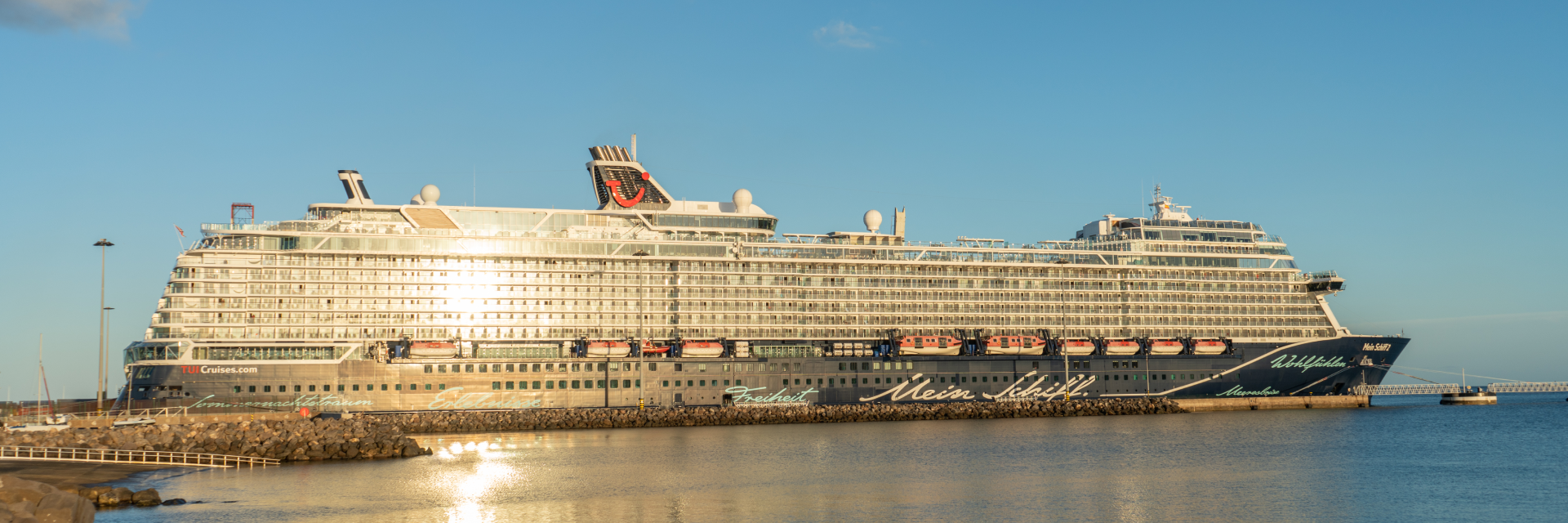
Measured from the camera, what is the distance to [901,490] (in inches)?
1442

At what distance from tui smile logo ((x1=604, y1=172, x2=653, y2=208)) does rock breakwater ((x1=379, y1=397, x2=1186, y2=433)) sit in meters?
13.9

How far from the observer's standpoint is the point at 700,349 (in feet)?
231

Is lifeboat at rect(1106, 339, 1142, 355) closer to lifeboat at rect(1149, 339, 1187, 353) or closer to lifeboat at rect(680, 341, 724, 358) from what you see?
lifeboat at rect(1149, 339, 1187, 353)

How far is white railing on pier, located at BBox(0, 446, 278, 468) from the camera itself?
4181 cm

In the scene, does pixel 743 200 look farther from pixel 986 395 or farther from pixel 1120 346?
pixel 1120 346

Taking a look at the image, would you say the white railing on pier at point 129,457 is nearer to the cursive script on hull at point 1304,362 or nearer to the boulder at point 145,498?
the boulder at point 145,498

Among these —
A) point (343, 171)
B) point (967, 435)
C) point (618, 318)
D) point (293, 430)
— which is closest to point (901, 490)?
point (967, 435)

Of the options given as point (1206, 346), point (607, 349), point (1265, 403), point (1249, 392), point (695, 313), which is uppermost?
point (695, 313)

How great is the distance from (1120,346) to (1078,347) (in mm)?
2890

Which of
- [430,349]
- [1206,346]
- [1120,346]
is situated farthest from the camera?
[1206,346]

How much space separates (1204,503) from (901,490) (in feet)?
29.4

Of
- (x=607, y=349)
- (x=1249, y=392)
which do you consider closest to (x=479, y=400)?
(x=607, y=349)

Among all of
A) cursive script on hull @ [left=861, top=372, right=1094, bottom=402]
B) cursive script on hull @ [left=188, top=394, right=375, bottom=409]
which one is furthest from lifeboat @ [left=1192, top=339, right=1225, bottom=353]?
cursive script on hull @ [left=188, top=394, right=375, bottom=409]

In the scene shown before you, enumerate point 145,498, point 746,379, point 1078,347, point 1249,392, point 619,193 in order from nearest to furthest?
point 145,498 < point 746,379 < point 619,193 < point 1078,347 < point 1249,392
